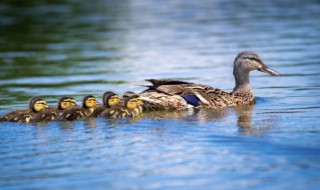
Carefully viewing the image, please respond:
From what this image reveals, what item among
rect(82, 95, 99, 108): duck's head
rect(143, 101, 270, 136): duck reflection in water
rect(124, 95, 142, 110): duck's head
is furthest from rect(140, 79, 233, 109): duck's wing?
rect(82, 95, 99, 108): duck's head

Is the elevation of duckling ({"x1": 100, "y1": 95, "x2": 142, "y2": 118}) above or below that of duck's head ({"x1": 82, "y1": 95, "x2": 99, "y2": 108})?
below

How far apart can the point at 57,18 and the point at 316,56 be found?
11883mm

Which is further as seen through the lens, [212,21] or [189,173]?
[212,21]

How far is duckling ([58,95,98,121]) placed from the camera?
10.9 metres

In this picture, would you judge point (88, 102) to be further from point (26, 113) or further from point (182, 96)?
point (182, 96)

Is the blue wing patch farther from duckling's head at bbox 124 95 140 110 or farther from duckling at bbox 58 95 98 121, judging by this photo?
duckling at bbox 58 95 98 121

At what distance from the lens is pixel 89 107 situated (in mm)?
11109

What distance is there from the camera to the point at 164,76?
52.1 feet

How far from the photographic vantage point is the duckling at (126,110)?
10984 mm

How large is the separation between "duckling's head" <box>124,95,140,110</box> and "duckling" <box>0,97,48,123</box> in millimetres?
1014

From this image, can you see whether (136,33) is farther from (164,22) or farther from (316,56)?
(316,56)

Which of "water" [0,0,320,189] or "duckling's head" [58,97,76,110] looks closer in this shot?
"water" [0,0,320,189]

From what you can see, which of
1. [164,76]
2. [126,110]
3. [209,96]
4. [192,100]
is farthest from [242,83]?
[164,76]

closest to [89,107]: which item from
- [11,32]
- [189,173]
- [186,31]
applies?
[189,173]
